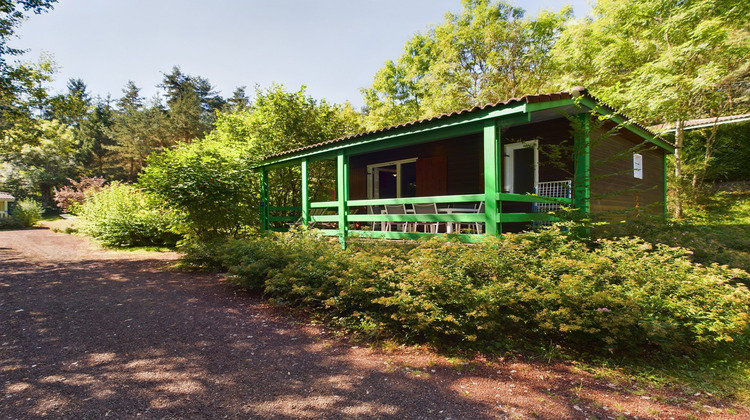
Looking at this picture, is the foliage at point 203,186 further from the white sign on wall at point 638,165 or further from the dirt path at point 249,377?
the white sign on wall at point 638,165

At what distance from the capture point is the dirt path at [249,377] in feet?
7.61

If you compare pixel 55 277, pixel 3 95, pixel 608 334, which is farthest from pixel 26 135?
pixel 608 334

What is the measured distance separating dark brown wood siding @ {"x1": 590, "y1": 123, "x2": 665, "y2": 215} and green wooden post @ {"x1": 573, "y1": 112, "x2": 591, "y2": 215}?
80 cm

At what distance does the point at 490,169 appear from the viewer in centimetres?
506

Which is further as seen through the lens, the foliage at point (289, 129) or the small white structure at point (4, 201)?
the small white structure at point (4, 201)

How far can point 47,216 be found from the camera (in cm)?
3216

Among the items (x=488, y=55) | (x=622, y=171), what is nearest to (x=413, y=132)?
(x=622, y=171)

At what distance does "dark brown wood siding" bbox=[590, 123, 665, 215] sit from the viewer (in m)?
7.67

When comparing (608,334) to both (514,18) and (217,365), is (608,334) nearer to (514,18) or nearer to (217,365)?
(217,365)

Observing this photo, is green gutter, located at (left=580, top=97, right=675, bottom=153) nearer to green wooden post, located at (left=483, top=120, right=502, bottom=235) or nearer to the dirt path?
green wooden post, located at (left=483, top=120, right=502, bottom=235)

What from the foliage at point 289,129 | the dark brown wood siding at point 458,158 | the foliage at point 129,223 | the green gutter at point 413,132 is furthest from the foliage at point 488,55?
the foliage at point 129,223

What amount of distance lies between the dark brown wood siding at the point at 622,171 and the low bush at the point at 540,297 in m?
3.17

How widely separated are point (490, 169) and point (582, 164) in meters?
1.95

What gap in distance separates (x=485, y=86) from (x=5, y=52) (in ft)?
58.9
